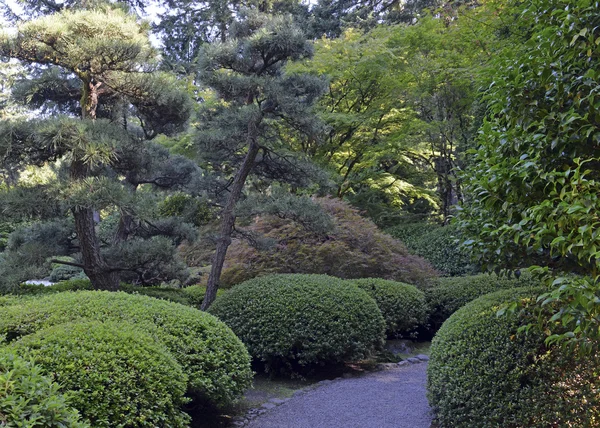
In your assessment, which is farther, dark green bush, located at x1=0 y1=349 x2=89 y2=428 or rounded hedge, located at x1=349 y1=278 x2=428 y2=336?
rounded hedge, located at x1=349 y1=278 x2=428 y2=336

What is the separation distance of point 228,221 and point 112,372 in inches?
141

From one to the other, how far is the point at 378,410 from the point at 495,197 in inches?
95.1

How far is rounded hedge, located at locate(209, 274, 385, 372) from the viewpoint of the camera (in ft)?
16.4

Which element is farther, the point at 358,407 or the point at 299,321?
the point at 299,321

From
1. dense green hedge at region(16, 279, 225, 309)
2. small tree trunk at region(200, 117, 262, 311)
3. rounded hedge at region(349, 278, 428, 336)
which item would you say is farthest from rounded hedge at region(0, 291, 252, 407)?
rounded hedge at region(349, 278, 428, 336)

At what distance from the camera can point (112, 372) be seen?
264cm

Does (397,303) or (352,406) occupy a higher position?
(397,303)

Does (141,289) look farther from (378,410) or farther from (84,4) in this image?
(84,4)

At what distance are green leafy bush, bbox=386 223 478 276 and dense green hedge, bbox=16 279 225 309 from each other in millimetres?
5380

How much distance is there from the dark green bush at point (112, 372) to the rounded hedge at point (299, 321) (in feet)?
6.47

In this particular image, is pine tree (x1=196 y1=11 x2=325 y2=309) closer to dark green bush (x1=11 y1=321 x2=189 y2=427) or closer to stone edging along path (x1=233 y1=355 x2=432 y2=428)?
stone edging along path (x1=233 y1=355 x2=432 y2=428)

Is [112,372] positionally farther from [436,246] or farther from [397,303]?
[436,246]

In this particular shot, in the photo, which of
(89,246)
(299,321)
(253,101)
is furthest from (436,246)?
(89,246)

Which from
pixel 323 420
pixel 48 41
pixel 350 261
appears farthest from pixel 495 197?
pixel 48 41
